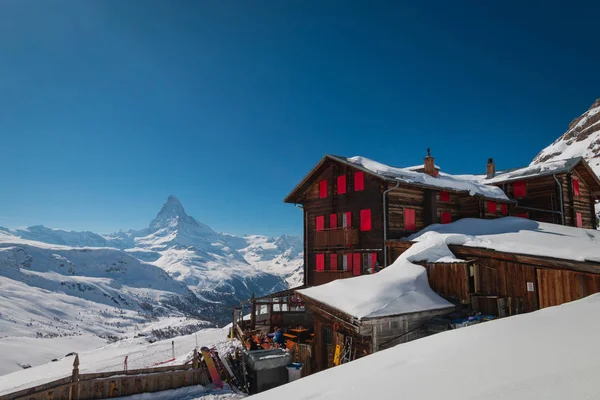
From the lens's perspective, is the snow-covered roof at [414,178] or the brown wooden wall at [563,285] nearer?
the brown wooden wall at [563,285]

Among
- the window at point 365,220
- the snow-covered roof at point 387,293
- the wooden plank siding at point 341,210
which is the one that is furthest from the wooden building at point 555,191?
the snow-covered roof at point 387,293

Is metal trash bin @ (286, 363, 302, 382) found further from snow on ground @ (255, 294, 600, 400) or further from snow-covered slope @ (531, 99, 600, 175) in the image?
snow-covered slope @ (531, 99, 600, 175)

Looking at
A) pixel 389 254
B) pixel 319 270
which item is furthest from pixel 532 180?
pixel 319 270

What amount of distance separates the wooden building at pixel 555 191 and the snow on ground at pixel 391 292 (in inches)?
566

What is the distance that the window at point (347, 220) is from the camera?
23016 millimetres

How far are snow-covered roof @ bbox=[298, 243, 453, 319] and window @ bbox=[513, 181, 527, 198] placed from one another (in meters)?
15.3

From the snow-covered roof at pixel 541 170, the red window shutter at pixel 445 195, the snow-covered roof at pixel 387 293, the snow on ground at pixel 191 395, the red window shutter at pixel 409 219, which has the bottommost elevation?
the snow on ground at pixel 191 395

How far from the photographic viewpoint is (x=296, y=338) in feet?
61.7

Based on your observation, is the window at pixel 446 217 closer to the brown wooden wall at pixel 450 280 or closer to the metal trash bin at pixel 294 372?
the brown wooden wall at pixel 450 280

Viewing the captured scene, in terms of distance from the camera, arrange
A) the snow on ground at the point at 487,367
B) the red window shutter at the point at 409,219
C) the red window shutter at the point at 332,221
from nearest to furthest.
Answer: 1. the snow on ground at the point at 487,367
2. the red window shutter at the point at 409,219
3. the red window shutter at the point at 332,221

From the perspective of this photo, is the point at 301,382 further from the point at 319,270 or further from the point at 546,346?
the point at 319,270

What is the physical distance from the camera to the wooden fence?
443 inches

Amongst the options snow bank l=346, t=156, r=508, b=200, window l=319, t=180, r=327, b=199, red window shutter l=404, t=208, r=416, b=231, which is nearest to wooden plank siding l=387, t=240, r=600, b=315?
red window shutter l=404, t=208, r=416, b=231

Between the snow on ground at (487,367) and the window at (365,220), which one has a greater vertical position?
the window at (365,220)
